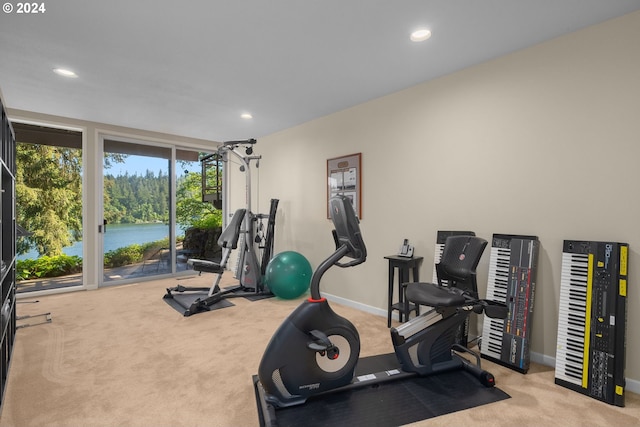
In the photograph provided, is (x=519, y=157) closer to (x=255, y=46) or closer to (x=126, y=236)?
(x=255, y=46)

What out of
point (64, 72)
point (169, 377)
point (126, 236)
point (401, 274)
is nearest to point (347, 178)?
point (401, 274)

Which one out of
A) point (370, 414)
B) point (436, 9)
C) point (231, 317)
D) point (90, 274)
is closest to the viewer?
point (370, 414)

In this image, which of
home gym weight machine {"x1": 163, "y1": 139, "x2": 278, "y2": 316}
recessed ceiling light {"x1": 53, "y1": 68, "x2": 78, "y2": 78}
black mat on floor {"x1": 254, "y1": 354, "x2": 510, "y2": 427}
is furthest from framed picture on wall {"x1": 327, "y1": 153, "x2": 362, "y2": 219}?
recessed ceiling light {"x1": 53, "y1": 68, "x2": 78, "y2": 78}

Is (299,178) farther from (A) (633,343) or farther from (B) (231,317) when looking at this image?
(A) (633,343)

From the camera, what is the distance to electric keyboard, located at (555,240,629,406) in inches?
77.3

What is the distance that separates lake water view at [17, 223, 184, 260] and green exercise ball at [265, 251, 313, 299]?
2.44 meters

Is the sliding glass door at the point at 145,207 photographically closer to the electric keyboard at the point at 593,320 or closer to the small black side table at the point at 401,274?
the small black side table at the point at 401,274

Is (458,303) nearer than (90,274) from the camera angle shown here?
Yes

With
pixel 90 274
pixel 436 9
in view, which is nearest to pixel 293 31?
pixel 436 9

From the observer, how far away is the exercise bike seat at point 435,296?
203cm

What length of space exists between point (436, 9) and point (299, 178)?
9.79 feet

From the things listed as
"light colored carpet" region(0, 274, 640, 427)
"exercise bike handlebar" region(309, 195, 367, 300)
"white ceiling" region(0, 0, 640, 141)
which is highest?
"white ceiling" region(0, 0, 640, 141)

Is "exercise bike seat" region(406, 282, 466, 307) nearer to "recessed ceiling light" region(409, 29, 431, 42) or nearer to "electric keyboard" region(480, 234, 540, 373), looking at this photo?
"electric keyboard" region(480, 234, 540, 373)

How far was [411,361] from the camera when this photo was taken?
219cm
